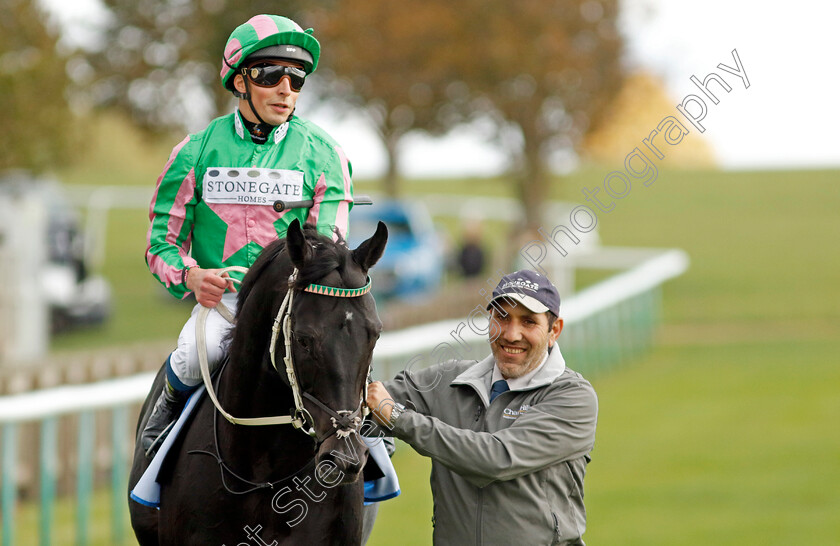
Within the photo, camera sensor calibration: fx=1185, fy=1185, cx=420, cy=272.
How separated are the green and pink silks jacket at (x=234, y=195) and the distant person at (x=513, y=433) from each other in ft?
2.09

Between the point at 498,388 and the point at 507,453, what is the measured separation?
330 mm

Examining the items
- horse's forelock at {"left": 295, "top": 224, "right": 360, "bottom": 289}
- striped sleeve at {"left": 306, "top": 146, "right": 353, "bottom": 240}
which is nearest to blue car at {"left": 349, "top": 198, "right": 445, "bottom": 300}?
striped sleeve at {"left": 306, "top": 146, "right": 353, "bottom": 240}

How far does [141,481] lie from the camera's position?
12.4ft

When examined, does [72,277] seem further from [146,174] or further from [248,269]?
[146,174]

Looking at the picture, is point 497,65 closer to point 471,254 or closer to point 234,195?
point 471,254

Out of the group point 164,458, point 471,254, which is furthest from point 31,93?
point 164,458

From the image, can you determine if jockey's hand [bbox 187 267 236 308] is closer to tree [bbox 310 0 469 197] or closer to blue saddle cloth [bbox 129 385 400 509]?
blue saddle cloth [bbox 129 385 400 509]

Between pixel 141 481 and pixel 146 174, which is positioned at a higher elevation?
pixel 146 174

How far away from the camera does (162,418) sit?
402 centimetres

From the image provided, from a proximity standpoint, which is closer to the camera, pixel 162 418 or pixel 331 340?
pixel 331 340

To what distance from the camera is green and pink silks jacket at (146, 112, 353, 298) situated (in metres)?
3.78

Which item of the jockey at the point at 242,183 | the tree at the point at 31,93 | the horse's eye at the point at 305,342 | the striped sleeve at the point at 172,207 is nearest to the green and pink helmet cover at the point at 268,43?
the jockey at the point at 242,183

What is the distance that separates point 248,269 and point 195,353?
1.05 ft

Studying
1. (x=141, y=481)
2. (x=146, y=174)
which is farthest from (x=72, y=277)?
(x=146, y=174)
